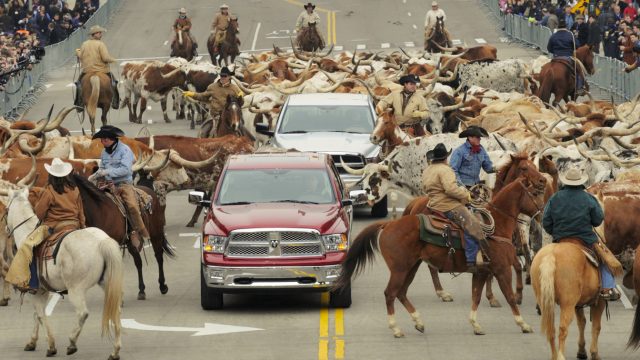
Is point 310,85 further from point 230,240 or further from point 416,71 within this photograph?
point 230,240

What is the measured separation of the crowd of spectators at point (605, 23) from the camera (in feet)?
136

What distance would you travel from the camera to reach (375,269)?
2253cm

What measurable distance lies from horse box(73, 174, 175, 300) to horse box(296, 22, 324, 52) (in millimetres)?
28067

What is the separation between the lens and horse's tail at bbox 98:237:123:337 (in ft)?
54.4

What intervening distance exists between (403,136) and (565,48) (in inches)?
384

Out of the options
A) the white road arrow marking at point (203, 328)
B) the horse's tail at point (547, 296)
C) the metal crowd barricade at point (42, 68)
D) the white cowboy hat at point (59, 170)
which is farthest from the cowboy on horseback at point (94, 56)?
the horse's tail at point (547, 296)

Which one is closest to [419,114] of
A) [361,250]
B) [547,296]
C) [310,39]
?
[361,250]

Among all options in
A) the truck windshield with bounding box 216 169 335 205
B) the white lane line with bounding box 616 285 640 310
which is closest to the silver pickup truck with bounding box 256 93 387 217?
the truck windshield with bounding box 216 169 335 205

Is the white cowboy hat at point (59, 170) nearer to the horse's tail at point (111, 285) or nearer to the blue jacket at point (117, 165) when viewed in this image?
the horse's tail at point (111, 285)

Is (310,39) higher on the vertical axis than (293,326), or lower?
lower

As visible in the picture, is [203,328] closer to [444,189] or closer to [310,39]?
[444,189]

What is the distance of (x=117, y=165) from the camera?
67.7 feet

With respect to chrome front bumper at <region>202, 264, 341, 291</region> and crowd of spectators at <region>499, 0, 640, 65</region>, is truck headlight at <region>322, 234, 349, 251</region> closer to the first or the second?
chrome front bumper at <region>202, 264, 341, 291</region>

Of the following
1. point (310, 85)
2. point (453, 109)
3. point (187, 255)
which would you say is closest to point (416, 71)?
point (310, 85)
